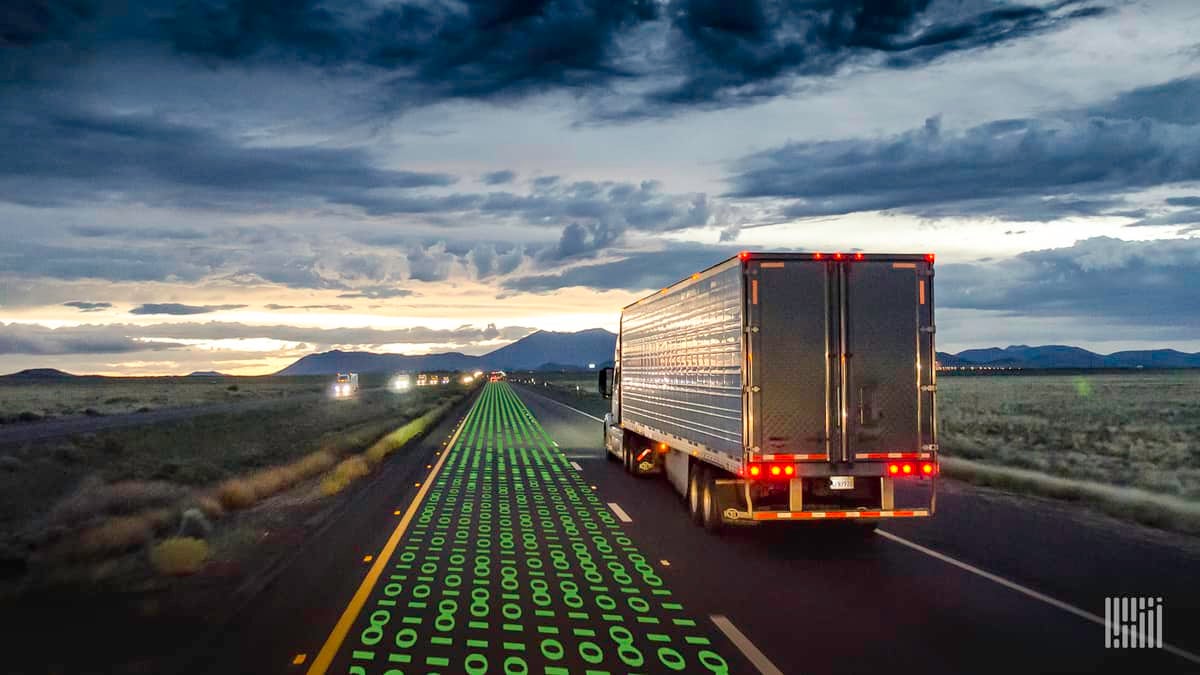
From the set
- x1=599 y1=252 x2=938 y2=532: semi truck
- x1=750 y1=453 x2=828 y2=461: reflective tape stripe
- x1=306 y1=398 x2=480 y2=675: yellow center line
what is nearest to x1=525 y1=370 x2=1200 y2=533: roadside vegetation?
x1=599 y1=252 x2=938 y2=532: semi truck

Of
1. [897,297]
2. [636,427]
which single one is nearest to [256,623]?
[897,297]

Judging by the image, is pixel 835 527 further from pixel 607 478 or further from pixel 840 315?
pixel 607 478

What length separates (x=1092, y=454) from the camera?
29.3m

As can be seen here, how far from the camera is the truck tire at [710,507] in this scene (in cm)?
1318

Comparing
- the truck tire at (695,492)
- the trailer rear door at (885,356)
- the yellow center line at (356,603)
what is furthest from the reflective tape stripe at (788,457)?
the yellow center line at (356,603)

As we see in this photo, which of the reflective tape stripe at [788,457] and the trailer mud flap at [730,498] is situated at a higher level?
the reflective tape stripe at [788,457]

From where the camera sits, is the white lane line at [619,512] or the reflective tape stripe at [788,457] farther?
the white lane line at [619,512]

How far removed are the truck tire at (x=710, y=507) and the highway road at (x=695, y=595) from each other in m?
0.18

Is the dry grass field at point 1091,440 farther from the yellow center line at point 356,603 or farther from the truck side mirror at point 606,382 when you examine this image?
the yellow center line at point 356,603

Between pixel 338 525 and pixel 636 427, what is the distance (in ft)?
25.2

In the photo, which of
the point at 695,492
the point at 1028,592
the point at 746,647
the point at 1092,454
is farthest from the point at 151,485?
the point at 1092,454

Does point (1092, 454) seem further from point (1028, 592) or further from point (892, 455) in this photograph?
point (1028, 592)

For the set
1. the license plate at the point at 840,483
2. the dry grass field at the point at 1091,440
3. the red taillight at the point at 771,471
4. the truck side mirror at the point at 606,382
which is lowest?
the dry grass field at the point at 1091,440

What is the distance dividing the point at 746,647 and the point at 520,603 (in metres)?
2.56
